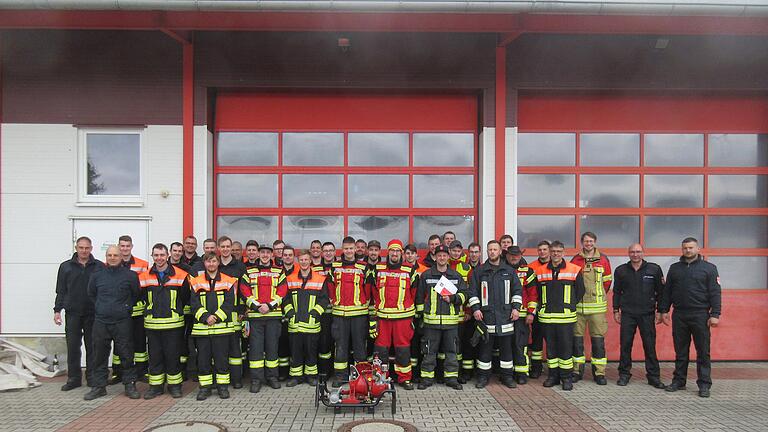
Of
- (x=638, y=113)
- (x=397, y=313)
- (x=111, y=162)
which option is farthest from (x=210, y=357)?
(x=638, y=113)

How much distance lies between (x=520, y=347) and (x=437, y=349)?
1.13 m

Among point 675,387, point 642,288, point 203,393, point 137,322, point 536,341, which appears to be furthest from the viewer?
point 536,341

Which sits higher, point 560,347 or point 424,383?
point 560,347

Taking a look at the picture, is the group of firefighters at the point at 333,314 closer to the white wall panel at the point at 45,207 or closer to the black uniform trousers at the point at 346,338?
the black uniform trousers at the point at 346,338

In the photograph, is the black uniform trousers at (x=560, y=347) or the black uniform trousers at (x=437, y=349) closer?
the black uniform trousers at (x=437, y=349)

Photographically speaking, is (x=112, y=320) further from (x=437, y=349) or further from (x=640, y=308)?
(x=640, y=308)

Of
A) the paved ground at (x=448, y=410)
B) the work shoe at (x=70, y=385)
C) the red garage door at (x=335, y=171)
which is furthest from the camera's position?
the red garage door at (x=335, y=171)

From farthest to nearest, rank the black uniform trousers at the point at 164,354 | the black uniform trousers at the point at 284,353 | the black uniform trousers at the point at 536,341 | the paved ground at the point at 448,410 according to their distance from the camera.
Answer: the black uniform trousers at the point at 536,341 → the black uniform trousers at the point at 284,353 → the black uniform trousers at the point at 164,354 → the paved ground at the point at 448,410

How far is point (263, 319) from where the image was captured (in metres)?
6.80

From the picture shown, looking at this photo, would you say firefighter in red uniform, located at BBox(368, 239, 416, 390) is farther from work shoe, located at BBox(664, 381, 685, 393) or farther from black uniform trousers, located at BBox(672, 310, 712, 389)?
black uniform trousers, located at BBox(672, 310, 712, 389)

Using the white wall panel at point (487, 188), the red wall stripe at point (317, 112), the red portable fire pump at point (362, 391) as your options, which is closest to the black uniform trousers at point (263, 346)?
the red portable fire pump at point (362, 391)

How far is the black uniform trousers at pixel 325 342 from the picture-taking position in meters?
7.05

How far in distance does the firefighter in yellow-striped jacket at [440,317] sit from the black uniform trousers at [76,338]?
4192mm

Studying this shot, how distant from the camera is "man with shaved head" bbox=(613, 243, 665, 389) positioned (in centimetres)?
703
